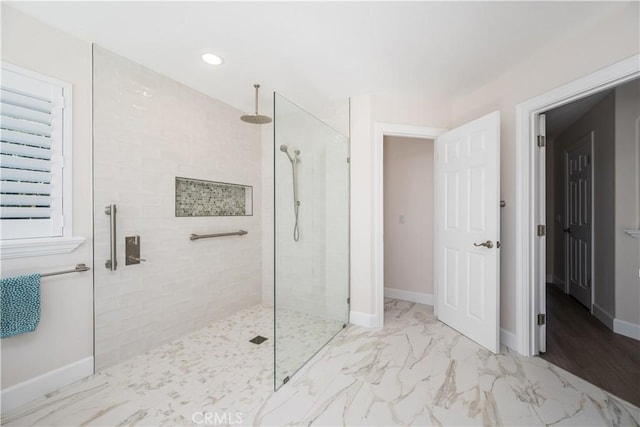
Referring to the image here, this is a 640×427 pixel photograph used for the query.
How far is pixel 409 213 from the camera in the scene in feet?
11.6

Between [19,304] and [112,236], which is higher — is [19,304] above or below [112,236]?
below

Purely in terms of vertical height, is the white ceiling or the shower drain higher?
the white ceiling

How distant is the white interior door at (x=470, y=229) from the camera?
2189 millimetres

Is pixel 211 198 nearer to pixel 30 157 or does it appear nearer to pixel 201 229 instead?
pixel 201 229

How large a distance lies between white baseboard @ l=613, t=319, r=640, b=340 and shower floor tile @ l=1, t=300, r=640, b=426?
3.78 feet

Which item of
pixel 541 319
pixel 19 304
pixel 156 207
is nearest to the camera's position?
pixel 19 304

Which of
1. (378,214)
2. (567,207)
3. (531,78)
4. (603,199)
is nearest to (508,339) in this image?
(378,214)

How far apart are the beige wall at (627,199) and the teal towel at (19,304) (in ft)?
15.3

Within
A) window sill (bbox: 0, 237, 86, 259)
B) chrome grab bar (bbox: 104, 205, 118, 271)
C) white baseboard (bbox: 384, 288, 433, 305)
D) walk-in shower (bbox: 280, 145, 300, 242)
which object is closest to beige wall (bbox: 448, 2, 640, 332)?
white baseboard (bbox: 384, 288, 433, 305)

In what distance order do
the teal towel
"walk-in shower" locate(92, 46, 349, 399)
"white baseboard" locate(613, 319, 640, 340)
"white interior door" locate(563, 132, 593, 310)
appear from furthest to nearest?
"white interior door" locate(563, 132, 593, 310) < "white baseboard" locate(613, 319, 640, 340) < "walk-in shower" locate(92, 46, 349, 399) < the teal towel

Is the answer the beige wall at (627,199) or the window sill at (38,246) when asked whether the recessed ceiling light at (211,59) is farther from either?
the beige wall at (627,199)

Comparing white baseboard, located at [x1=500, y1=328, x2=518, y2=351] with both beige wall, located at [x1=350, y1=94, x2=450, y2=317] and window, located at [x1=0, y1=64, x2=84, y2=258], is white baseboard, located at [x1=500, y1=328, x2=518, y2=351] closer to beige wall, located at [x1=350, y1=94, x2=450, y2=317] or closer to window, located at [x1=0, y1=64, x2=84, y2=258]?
beige wall, located at [x1=350, y1=94, x2=450, y2=317]

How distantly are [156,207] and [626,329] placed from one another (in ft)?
14.5

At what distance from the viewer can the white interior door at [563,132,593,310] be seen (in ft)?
10.4
